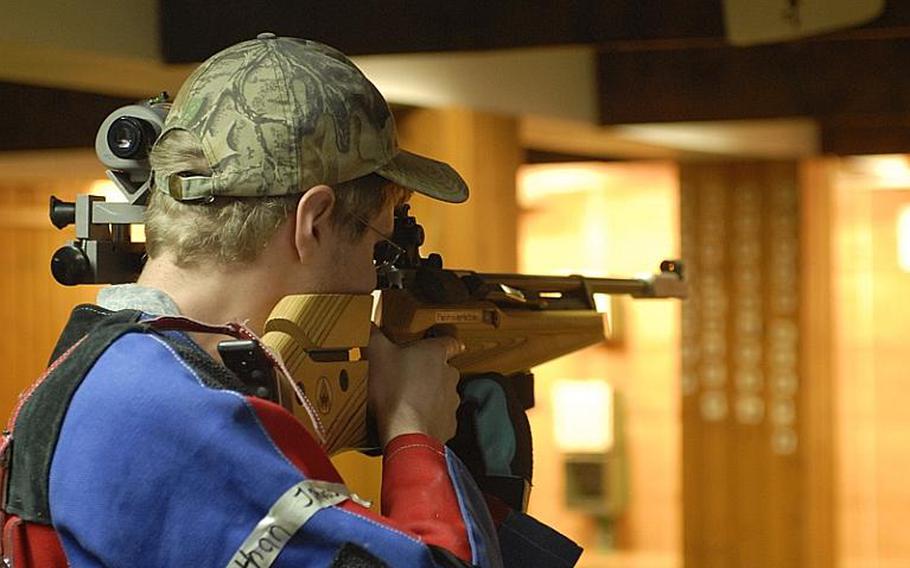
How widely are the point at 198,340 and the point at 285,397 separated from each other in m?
0.09

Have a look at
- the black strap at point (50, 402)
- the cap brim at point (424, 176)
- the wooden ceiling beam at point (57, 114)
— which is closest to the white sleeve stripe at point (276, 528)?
the black strap at point (50, 402)

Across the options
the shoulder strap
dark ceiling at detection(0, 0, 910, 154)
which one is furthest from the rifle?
A: dark ceiling at detection(0, 0, 910, 154)

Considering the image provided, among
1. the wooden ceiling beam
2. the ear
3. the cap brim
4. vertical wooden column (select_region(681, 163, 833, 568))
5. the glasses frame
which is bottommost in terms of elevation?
vertical wooden column (select_region(681, 163, 833, 568))

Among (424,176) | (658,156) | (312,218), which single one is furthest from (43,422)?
(658,156)

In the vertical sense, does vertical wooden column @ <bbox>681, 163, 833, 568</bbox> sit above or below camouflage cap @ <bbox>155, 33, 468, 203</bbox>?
below

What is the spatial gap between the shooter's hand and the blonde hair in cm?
21

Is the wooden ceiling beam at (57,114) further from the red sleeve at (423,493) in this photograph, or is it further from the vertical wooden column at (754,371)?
the red sleeve at (423,493)

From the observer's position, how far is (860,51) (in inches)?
Answer: 165

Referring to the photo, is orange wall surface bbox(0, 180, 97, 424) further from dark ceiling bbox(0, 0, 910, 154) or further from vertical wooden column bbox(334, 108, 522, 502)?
vertical wooden column bbox(334, 108, 522, 502)

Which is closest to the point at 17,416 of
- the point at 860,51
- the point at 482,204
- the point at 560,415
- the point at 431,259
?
the point at 431,259

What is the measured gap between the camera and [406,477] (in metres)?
1.34

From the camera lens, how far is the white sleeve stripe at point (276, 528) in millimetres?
1176

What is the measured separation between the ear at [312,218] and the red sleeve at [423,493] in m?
0.20

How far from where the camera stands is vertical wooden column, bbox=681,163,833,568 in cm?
561
